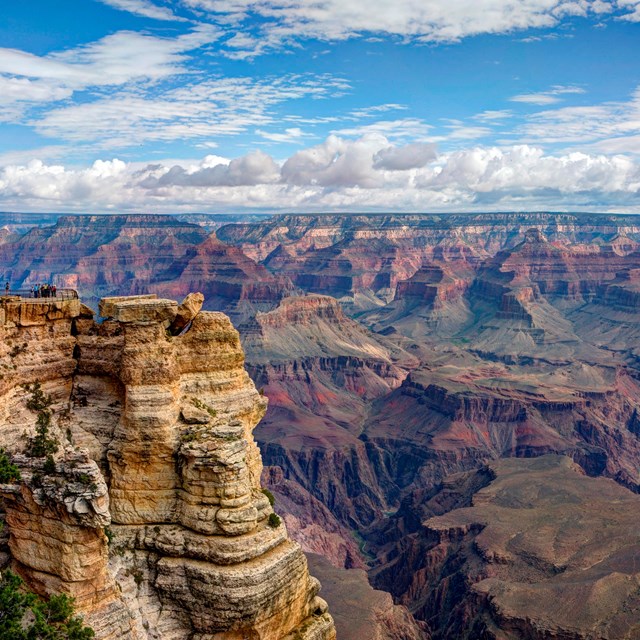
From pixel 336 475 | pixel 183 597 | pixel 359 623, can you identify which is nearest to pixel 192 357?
pixel 183 597

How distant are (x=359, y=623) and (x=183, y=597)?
142 feet

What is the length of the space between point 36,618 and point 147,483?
6.88m

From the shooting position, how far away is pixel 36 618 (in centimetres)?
2662

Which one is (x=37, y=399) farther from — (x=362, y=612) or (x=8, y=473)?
(x=362, y=612)

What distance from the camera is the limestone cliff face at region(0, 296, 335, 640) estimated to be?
27.8 metres

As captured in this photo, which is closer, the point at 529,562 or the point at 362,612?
the point at 362,612

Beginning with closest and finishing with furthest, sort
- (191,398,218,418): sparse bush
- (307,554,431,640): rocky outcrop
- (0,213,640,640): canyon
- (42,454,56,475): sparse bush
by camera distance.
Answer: (42,454,56,475): sparse bush, (191,398,218,418): sparse bush, (307,554,431,640): rocky outcrop, (0,213,640,640): canyon

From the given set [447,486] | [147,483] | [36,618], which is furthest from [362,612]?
[36,618]

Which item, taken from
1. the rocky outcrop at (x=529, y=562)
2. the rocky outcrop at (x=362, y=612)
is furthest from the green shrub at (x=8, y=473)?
the rocky outcrop at (x=529, y=562)

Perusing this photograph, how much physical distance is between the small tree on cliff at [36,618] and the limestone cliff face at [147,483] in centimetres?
84

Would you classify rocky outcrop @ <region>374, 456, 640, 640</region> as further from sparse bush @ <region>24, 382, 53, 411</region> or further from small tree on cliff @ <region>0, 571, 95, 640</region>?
sparse bush @ <region>24, 382, 53, 411</region>

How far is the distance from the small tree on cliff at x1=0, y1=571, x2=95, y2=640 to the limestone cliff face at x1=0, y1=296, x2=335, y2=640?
0.84 meters

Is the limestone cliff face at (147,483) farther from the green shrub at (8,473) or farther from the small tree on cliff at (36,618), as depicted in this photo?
the small tree on cliff at (36,618)

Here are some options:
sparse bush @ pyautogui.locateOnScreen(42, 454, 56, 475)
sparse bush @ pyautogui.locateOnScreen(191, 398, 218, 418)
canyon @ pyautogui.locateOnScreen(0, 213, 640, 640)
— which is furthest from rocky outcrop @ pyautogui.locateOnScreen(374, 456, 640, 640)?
sparse bush @ pyautogui.locateOnScreen(42, 454, 56, 475)
